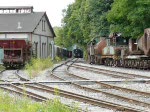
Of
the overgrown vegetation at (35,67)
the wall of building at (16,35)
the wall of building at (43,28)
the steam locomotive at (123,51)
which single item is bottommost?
the overgrown vegetation at (35,67)

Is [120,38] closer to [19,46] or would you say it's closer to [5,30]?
[19,46]

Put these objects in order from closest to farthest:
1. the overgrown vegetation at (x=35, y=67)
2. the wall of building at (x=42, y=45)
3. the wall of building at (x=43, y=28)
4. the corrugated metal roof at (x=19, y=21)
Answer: the overgrown vegetation at (x=35, y=67) → the corrugated metal roof at (x=19, y=21) → the wall of building at (x=42, y=45) → the wall of building at (x=43, y=28)

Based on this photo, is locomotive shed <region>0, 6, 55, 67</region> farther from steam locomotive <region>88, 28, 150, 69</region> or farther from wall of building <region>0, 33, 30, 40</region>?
steam locomotive <region>88, 28, 150, 69</region>

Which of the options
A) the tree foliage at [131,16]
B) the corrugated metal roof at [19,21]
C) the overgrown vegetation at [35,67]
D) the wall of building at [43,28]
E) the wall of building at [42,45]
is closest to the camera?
the overgrown vegetation at [35,67]

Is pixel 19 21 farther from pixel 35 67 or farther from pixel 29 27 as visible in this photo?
pixel 35 67

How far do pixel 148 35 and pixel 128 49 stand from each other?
7522 mm

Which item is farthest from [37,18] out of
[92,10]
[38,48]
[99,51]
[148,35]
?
[148,35]

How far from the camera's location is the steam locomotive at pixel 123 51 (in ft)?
109

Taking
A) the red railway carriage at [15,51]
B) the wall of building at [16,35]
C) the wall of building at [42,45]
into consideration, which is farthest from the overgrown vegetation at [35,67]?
the wall of building at [42,45]

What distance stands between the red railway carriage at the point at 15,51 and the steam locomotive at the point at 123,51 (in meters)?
7.24

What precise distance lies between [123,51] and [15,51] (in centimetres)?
919

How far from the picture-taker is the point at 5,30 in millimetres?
61125

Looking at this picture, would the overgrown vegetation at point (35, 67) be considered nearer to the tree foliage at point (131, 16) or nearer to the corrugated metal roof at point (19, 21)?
the tree foliage at point (131, 16)

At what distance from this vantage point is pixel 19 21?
63.9 metres
